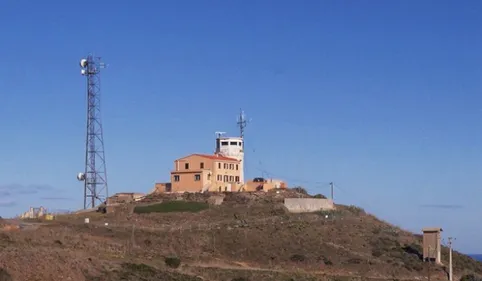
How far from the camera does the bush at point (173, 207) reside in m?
74.6

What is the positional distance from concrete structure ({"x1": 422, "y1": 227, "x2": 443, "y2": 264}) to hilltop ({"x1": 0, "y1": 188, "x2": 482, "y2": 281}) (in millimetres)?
1124

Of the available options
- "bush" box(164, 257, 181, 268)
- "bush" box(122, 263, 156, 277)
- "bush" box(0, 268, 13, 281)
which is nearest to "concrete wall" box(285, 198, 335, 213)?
"bush" box(164, 257, 181, 268)

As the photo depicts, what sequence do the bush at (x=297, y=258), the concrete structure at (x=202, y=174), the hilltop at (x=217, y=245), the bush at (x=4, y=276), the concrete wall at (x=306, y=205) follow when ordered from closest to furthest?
the bush at (x=4, y=276) < the hilltop at (x=217, y=245) < the bush at (x=297, y=258) < the concrete wall at (x=306, y=205) < the concrete structure at (x=202, y=174)

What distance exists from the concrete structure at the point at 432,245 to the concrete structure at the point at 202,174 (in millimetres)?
Answer: 22622

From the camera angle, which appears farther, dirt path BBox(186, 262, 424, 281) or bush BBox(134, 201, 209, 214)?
bush BBox(134, 201, 209, 214)

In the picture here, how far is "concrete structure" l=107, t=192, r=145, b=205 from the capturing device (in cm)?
8162

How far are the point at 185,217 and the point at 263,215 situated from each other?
726cm

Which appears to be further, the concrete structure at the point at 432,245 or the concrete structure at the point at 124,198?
the concrete structure at the point at 124,198

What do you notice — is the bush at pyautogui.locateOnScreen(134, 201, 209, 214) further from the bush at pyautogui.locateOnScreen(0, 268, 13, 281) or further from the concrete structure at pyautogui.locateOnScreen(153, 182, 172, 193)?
the bush at pyautogui.locateOnScreen(0, 268, 13, 281)

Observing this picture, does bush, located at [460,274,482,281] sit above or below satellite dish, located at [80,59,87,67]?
below

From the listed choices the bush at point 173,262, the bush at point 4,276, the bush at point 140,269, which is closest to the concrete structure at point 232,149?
the bush at point 173,262

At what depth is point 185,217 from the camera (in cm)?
7244

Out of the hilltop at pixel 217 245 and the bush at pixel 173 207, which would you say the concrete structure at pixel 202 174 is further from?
the bush at pixel 173 207

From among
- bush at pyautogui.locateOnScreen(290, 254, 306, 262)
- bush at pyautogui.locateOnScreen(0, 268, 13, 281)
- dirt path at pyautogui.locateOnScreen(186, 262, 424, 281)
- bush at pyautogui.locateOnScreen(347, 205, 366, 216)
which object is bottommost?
dirt path at pyautogui.locateOnScreen(186, 262, 424, 281)
